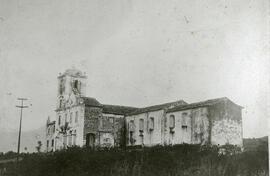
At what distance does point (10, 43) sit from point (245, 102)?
3.96 m

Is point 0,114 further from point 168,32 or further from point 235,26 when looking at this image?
point 235,26

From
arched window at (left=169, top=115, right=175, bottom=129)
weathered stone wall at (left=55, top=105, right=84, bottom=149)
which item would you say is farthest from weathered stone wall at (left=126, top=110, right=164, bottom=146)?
weathered stone wall at (left=55, top=105, right=84, bottom=149)

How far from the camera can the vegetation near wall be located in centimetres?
596

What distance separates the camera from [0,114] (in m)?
6.02

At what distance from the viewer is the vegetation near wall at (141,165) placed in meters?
5.96

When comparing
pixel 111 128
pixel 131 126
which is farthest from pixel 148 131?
pixel 111 128

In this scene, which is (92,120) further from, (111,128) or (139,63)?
(139,63)

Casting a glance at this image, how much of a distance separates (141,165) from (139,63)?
70.8 inches

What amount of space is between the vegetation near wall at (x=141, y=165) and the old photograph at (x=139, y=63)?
2 cm

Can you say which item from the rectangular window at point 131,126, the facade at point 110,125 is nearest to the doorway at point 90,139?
the facade at point 110,125

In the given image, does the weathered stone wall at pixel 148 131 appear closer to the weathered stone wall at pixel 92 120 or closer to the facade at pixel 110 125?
the facade at pixel 110 125

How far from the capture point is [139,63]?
6773mm

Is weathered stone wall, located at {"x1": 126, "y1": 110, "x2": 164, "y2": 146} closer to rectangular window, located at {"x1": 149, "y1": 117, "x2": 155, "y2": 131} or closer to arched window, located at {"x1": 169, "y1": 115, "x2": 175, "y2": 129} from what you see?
rectangular window, located at {"x1": 149, "y1": 117, "x2": 155, "y2": 131}

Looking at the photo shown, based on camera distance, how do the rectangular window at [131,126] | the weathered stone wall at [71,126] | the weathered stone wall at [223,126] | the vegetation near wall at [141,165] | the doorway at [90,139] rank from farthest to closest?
the rectangular window at [131,126], the doorway at [90,139], the weathered stone wall at [71,126], the weathered stone wall at [223,126], the vegetation near wall at [141,165]
